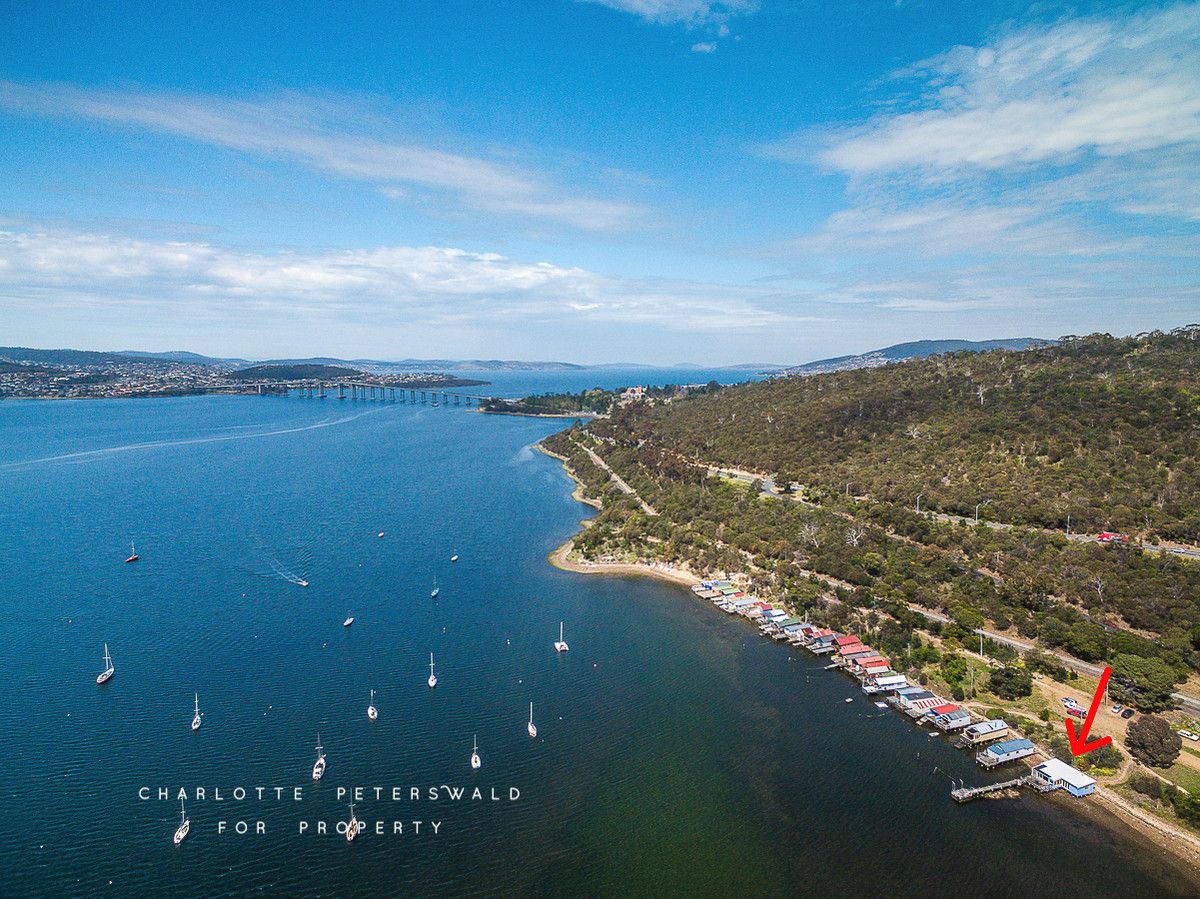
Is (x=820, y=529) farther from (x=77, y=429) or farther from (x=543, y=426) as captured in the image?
(x=77, y=429)

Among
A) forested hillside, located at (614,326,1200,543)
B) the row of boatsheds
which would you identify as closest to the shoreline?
the row of boatsheds

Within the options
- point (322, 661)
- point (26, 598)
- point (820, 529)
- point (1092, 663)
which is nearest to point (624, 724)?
point (322, 661)

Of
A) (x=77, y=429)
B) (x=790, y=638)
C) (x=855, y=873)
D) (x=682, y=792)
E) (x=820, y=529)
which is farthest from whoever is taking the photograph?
(x=77, y=429)

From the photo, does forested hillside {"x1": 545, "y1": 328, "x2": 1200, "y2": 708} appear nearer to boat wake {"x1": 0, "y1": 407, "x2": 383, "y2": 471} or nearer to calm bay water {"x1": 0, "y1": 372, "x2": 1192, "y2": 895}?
calm bay water {"x1": 0, "y1": 372, "x2": 1192, "y2": 895}

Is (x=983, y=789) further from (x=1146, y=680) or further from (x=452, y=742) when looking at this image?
(x=452, y=742)

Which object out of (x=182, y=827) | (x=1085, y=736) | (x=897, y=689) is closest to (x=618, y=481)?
(x=897, y=689)
